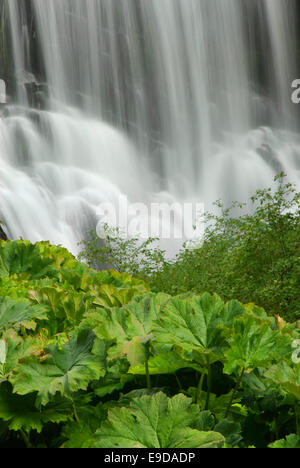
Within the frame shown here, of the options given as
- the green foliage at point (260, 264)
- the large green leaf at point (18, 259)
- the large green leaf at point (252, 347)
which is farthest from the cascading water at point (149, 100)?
the large green leaf at point (252, 347)

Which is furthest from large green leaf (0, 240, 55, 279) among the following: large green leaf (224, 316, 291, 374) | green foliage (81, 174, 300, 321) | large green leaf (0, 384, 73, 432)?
green foliage (81, 174, 300, 321)

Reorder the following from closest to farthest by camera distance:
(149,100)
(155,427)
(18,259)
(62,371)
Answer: (155,427), (62,371), (18,259), (149,100)

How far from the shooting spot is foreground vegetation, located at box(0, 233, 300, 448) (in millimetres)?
469

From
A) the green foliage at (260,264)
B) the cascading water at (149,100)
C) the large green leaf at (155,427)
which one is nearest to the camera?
the large green leaf at (155,427)

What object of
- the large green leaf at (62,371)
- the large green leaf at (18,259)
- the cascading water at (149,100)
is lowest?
the large green leaf at (62,371)

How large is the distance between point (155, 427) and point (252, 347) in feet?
0.51

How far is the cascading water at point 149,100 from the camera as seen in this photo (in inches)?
552

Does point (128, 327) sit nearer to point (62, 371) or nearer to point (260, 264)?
point (62, 371)

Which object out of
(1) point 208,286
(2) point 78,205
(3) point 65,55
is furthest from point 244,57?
(1) point 208,286

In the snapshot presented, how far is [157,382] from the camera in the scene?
24.8 inches

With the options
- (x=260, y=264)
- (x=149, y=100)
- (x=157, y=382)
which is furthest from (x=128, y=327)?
(x=149, y=100)

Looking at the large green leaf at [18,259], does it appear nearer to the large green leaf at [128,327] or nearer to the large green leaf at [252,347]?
the large green leaf at [128,327]

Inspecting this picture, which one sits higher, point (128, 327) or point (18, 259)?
point (18, 259)

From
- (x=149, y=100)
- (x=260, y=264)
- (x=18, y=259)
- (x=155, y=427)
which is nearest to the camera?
(x=155, y=427)
